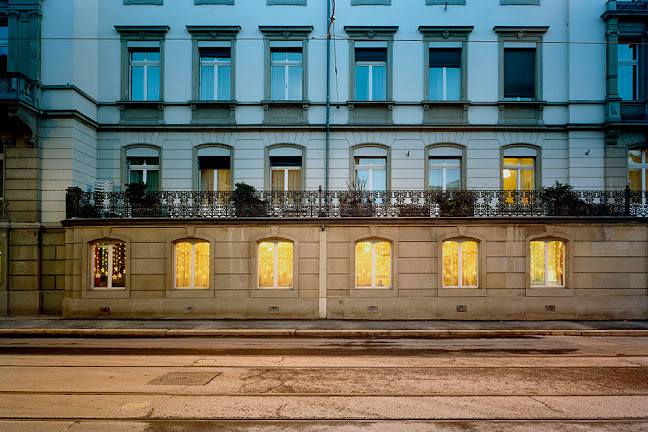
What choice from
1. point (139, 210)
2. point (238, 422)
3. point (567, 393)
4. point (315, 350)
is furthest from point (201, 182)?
point (567, 393)

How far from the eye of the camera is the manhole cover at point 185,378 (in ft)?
26.7

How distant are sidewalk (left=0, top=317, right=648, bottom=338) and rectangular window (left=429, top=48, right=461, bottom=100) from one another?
9.09 metres

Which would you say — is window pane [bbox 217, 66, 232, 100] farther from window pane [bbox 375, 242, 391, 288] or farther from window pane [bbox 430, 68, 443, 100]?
window pane [bbox 375, 242, 391, 288]

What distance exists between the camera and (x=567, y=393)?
754cm

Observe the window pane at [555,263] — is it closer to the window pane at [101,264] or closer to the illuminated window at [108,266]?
the illuminated window at [108,266]

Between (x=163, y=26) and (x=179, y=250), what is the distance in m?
8.98

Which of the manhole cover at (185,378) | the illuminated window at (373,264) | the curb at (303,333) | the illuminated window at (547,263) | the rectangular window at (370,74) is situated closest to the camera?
the manhole cover at (185,378)

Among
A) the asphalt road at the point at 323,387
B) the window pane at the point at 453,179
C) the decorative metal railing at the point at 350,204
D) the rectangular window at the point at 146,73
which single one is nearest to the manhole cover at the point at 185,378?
the asphalt road at the point at 323,387

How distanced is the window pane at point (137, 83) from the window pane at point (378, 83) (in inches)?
372

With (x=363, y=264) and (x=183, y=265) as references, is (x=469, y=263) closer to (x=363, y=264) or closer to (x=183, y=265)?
(x=363, y=264)

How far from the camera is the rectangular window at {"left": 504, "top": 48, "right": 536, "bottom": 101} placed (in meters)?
17.6

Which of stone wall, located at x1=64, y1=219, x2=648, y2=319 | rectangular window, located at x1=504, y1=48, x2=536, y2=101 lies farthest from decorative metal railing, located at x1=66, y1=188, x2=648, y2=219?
rectangular window, located at x1=504, y1=48, x2=536, y2=101

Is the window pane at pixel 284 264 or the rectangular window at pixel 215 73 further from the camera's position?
the rectangular window at pixel 215 73

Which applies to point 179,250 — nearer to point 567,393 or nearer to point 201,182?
point 201,182
